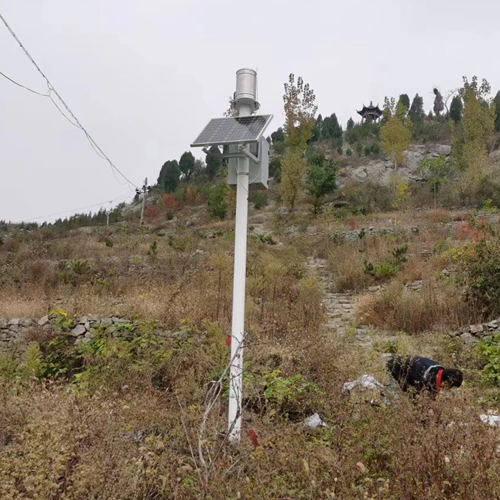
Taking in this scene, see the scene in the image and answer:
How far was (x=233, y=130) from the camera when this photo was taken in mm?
3188

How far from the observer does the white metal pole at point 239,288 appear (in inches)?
118

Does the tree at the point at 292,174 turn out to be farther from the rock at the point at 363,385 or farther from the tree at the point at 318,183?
the rock at the point at 363,385

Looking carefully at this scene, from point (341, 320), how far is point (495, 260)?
2.44 m

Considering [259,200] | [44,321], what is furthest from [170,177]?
[44,321]

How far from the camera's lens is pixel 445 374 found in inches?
159

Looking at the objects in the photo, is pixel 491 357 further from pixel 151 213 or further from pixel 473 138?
pixel 151 213

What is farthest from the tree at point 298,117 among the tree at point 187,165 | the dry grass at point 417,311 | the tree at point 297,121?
the tree at point 187,165

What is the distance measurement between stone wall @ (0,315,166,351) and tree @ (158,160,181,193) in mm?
34804

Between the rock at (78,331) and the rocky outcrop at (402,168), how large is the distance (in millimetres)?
27250

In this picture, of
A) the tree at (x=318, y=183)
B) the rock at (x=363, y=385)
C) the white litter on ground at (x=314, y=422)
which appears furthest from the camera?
the tree at (x=318, y=183)

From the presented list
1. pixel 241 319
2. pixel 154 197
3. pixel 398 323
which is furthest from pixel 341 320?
pixel 154 197

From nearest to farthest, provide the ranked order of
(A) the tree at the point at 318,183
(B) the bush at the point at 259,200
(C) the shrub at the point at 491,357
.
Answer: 1. (C) the shrub at the point at 491,357
2. (A) the tree at the point at 318,183
3. (B) the bush at the point at 259,200

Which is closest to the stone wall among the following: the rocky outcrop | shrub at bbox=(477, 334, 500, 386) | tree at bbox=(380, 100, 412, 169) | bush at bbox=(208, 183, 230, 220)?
shrub at bbox=(477, 334, 500, 386)

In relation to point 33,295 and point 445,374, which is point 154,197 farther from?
point 445,374
